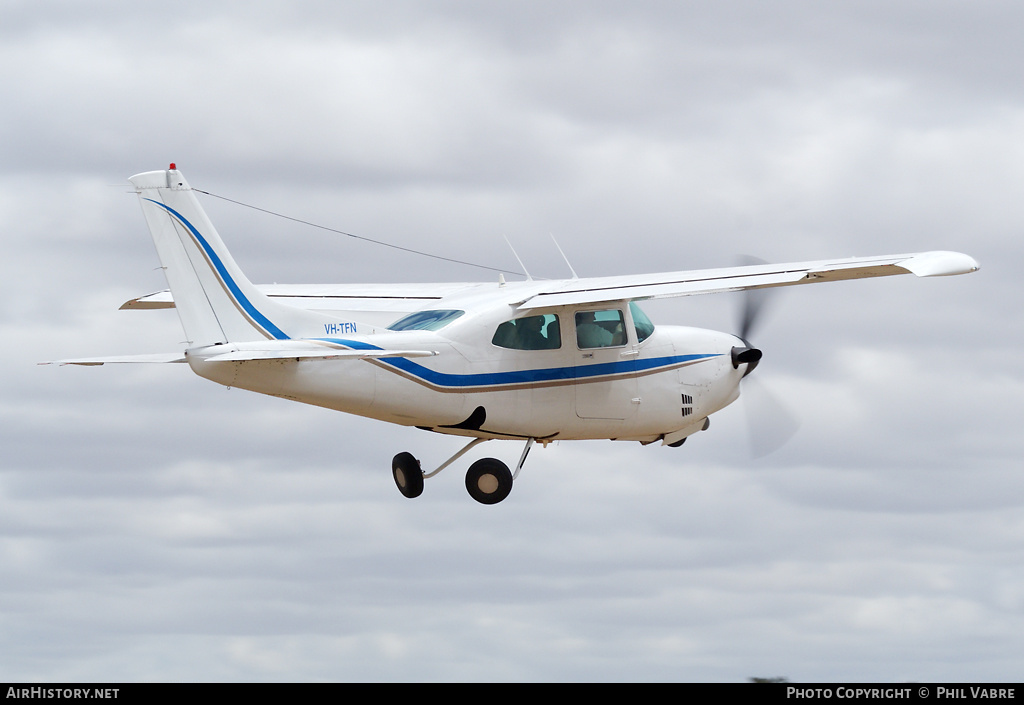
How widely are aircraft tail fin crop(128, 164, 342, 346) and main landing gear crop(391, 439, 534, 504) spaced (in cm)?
261

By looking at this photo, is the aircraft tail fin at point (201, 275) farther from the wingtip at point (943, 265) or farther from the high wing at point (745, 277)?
the wingtip at point (943, 265)

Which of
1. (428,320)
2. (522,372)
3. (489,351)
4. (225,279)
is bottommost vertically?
(522,372)

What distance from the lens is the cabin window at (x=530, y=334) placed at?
68.6 feet

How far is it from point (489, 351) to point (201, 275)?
12.9ft

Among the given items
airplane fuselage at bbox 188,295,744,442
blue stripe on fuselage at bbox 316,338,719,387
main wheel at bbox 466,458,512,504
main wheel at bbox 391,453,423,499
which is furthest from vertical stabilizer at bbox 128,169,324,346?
main wheel at bbox 466,458,512,504

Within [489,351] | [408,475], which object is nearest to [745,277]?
[489,351]

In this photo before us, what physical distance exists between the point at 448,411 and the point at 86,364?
15.4 feet

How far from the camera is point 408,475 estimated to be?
2150 cm

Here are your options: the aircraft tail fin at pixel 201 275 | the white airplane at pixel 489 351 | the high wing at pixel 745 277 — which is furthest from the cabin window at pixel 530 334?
the aircraft tail fin at pixel 201 275

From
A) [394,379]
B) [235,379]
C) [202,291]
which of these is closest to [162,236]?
[202,291]

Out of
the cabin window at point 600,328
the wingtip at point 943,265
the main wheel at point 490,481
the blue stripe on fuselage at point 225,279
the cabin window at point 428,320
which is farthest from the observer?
the cabin window at point 600,328

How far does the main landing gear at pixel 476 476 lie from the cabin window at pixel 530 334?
1.42 m

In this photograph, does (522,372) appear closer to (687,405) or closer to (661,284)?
(661,284)
